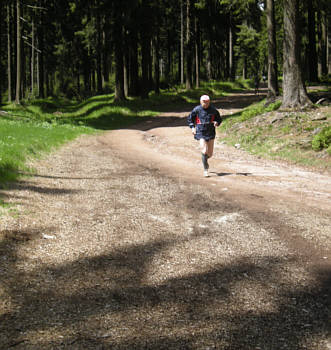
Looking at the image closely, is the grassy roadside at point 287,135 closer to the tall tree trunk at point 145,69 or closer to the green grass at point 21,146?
the green grass at point 21,146

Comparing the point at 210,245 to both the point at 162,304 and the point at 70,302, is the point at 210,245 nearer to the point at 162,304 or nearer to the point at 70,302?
the point at 162,304

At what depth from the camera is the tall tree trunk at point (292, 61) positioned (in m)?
17.3

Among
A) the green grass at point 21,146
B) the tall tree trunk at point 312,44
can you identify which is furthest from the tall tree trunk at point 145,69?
the green grass at point 21,146

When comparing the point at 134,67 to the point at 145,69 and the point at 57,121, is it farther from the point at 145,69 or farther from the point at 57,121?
the point at 57,121

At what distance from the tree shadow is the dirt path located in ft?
0.04

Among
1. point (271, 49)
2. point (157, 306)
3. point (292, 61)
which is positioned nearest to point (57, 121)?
point (271, 49)

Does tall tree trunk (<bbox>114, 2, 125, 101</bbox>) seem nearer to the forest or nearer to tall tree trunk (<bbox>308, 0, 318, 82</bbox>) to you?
the forest

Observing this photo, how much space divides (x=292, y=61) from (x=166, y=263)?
46.9 feet

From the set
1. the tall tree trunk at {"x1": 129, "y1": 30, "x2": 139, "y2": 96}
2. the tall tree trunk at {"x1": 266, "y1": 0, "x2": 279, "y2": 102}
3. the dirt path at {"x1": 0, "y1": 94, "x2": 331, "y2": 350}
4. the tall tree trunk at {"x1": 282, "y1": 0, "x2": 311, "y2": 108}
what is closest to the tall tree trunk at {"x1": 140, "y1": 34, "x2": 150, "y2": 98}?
the tall tree trunk at {"x1": 129, "y1": 30, "x2": 139, "y2": 96}

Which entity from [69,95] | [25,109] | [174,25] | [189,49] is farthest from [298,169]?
[69,95]

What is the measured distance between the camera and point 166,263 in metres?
5.27

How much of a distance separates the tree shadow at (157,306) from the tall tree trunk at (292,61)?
43.9 ft

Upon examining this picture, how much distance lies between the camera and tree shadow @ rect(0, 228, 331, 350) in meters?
3.53

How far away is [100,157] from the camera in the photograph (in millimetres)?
14328
